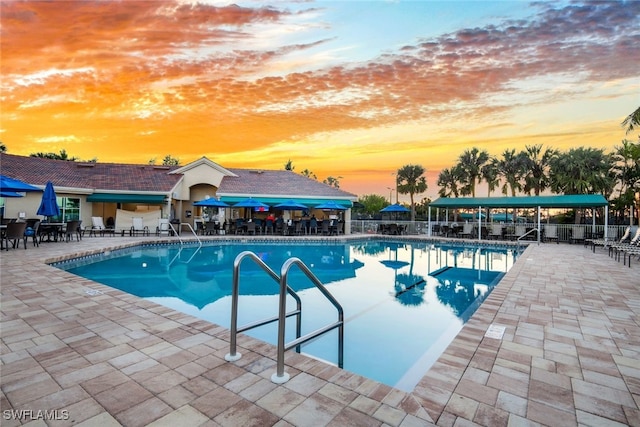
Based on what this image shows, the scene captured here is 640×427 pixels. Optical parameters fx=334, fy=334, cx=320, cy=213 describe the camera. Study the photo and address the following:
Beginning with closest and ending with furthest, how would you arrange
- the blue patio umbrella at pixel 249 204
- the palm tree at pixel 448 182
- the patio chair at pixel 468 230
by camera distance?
1. the blue patio umbrella at pixel 249 204
2. the patio chair at pixel 468 230
3. the palm tree at pixel 448 182

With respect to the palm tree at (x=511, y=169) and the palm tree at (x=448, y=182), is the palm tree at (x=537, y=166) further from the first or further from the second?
the palm tree at (x=448, y=182)

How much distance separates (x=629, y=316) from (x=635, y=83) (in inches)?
598

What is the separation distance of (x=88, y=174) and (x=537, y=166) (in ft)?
144

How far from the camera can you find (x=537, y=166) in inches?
1453

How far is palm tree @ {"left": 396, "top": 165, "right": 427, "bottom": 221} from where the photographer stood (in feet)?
160

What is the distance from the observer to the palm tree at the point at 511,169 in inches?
1469

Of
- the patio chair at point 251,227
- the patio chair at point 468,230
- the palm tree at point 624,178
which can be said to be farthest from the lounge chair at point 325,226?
the palm tree at point 624,178

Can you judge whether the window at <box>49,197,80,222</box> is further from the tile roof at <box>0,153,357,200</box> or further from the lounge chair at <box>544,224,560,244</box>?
the lounge chair at <box>544,224,560,244</box>

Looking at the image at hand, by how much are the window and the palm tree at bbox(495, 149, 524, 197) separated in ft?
136

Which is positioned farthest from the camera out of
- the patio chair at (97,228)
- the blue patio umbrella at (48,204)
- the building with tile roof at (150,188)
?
the building with tile roof at (150,188)

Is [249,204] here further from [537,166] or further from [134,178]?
[537,166]

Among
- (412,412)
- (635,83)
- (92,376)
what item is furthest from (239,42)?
(635,83)

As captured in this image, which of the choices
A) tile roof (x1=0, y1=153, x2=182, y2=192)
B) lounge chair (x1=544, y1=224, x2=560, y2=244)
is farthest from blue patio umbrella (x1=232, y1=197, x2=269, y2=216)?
lounge chair (x1=544, y1=224, x2=560, y2=244)

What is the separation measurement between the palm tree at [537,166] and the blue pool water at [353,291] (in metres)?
22.8
